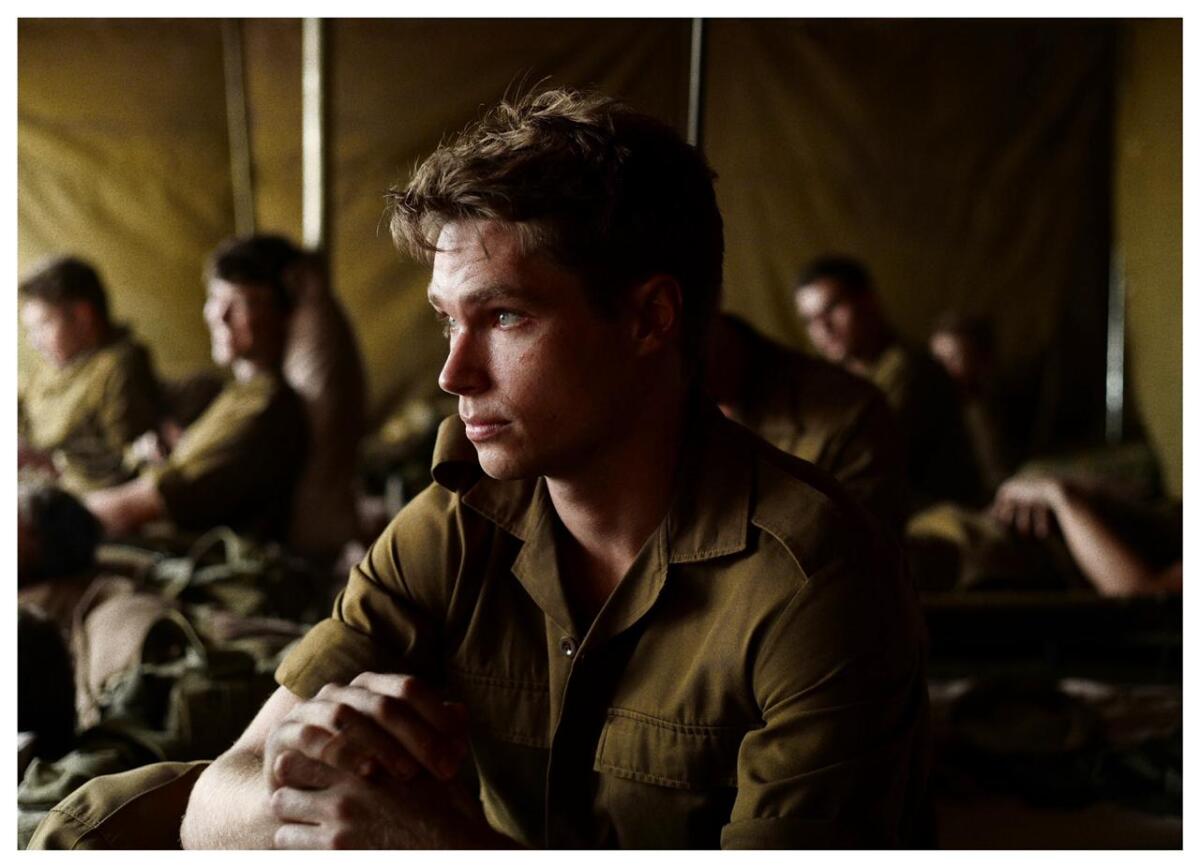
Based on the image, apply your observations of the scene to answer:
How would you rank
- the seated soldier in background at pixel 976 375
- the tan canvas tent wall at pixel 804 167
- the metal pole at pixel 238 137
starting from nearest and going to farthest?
the seated soldier in background at pixel 976 375 < the tan canvas tent wall at pixel 804 167 < the metal pole at pixel 238 137

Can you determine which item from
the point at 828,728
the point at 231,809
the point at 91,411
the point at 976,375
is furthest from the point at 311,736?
the point at 976,375

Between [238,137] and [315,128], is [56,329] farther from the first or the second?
[238,137]

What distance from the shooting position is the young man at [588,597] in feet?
3.70

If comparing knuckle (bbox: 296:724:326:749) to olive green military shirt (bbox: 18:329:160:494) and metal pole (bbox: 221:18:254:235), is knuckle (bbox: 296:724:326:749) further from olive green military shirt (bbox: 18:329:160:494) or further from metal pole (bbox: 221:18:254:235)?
metal pole (bbox: 221:18:254:235)

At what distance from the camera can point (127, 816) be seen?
1.31 metres

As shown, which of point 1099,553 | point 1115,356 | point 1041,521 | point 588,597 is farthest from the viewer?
point 1115,356

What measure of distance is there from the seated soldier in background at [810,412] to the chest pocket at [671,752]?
1084 millimetres

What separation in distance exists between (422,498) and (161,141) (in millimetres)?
4946

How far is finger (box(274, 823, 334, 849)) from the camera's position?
1109 millimetres

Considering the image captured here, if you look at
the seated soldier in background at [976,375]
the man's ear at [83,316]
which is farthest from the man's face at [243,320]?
the seated soldier in background at [976,375]

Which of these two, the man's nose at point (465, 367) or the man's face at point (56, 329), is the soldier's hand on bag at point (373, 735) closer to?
the man's nose at point (465, 367)

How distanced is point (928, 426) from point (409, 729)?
3.57 meters

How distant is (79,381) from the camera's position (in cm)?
414
